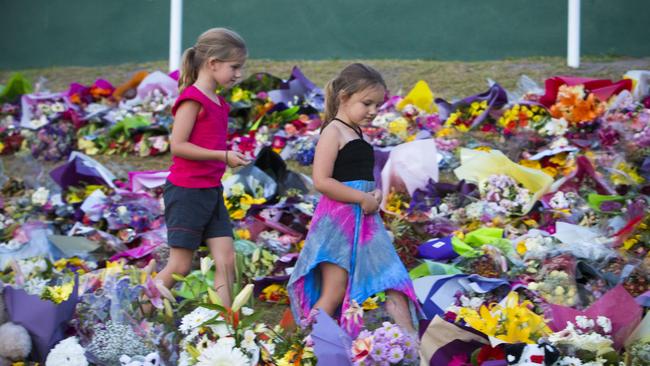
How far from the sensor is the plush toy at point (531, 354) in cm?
279

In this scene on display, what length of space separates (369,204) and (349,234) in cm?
15

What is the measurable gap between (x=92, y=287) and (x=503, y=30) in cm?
589

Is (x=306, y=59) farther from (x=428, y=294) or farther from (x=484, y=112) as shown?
(x=428, y=294)

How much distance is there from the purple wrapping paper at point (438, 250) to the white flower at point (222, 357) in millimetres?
1484

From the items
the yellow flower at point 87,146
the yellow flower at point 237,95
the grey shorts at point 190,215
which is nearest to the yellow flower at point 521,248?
the grey shorts at point 190,215

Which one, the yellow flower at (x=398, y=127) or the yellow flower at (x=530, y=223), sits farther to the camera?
the yellow flower at (x=398, y=127)

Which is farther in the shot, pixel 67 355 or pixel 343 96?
pixel 343 96

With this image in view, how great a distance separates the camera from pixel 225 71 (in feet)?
12.5

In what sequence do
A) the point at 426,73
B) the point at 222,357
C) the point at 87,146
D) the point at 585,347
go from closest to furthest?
the point at 585,347
the point at 222,357
the point at 87,146
the point at 426,73

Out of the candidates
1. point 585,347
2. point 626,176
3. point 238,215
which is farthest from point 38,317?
point 626,176

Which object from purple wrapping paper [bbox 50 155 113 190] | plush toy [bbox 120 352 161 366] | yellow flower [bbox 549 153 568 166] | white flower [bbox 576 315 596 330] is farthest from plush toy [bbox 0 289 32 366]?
yellow flower [bbox 549 153 568 166]

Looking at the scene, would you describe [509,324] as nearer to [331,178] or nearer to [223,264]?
[331,178]

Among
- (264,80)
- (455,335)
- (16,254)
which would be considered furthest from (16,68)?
(455,335)

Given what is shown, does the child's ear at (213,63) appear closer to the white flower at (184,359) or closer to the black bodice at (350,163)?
the black bodice at (350,163)
